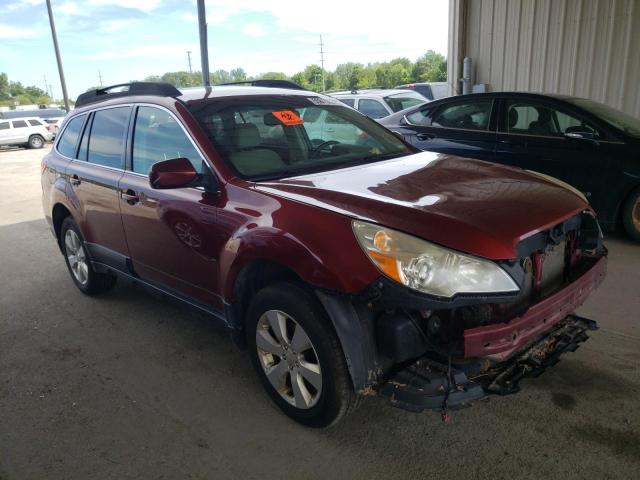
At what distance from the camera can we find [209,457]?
8.75 ft

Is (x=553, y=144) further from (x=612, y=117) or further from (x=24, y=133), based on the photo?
(x=24, y=133)

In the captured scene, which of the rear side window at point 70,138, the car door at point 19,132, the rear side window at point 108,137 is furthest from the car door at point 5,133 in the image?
the rear side window at point 108,137

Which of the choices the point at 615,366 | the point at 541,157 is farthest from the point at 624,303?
the point at 541,157

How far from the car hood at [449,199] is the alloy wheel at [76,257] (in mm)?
2602

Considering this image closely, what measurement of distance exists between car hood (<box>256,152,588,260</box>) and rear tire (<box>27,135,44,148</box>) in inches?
1088

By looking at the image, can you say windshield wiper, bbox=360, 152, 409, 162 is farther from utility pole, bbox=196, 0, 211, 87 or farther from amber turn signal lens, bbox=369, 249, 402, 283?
utility pole, bbox=196, 0, 211, 87

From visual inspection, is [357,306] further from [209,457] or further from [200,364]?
[200,364]

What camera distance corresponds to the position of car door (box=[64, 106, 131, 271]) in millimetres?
3951

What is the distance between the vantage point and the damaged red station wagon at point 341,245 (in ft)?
7.47

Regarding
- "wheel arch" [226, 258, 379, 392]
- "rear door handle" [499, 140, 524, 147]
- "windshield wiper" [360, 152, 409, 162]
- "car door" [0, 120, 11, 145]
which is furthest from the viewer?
"car door" [0, 120, 11, 145]

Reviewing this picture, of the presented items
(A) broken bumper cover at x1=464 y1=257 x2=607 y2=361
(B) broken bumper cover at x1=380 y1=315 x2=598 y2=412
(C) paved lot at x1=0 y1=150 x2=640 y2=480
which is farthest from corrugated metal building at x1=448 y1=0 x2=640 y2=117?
(B) broken bumper cover at x1=380 y1=315 x2=598 y2=412

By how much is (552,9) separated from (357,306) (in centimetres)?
886

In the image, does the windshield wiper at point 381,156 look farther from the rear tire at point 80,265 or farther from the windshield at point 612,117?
the windshield at point 612,117

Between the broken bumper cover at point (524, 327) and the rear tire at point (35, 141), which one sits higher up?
the broken bumper cover at point (524, 327)
